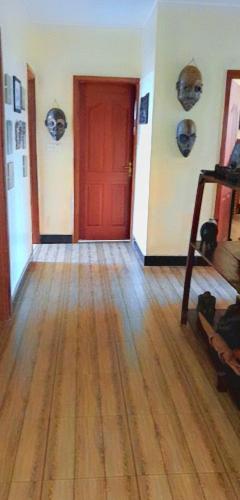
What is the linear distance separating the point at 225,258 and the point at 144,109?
248cm

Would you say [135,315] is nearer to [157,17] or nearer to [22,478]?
[22,478]

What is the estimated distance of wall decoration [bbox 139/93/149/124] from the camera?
14.7 feet

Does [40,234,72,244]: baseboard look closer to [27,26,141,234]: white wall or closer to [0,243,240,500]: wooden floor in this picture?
[27,26,141,234]: white wall

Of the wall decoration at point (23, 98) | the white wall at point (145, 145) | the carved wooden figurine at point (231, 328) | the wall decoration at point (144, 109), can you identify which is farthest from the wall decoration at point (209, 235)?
the wall decoration at point (23, 98)

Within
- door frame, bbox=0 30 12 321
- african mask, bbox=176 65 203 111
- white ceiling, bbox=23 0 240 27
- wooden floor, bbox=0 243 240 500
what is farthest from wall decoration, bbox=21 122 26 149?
african mask, bbox=176 65 203 111

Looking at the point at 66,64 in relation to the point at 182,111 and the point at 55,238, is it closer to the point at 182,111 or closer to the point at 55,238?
the point at 182,111

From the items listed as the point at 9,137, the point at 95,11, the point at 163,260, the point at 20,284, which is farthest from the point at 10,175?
the point at 95,11

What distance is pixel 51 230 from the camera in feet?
17.8

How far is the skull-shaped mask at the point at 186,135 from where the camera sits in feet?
13.5

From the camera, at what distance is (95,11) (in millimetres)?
4238

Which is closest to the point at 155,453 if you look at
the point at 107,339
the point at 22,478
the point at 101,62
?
the point at 22,478

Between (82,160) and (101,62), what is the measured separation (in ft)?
3.90

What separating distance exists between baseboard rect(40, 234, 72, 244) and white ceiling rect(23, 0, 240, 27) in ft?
8.28

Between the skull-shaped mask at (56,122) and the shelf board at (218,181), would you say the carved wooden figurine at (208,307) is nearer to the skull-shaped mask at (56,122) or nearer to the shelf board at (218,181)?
the shelf board at (218,181)
